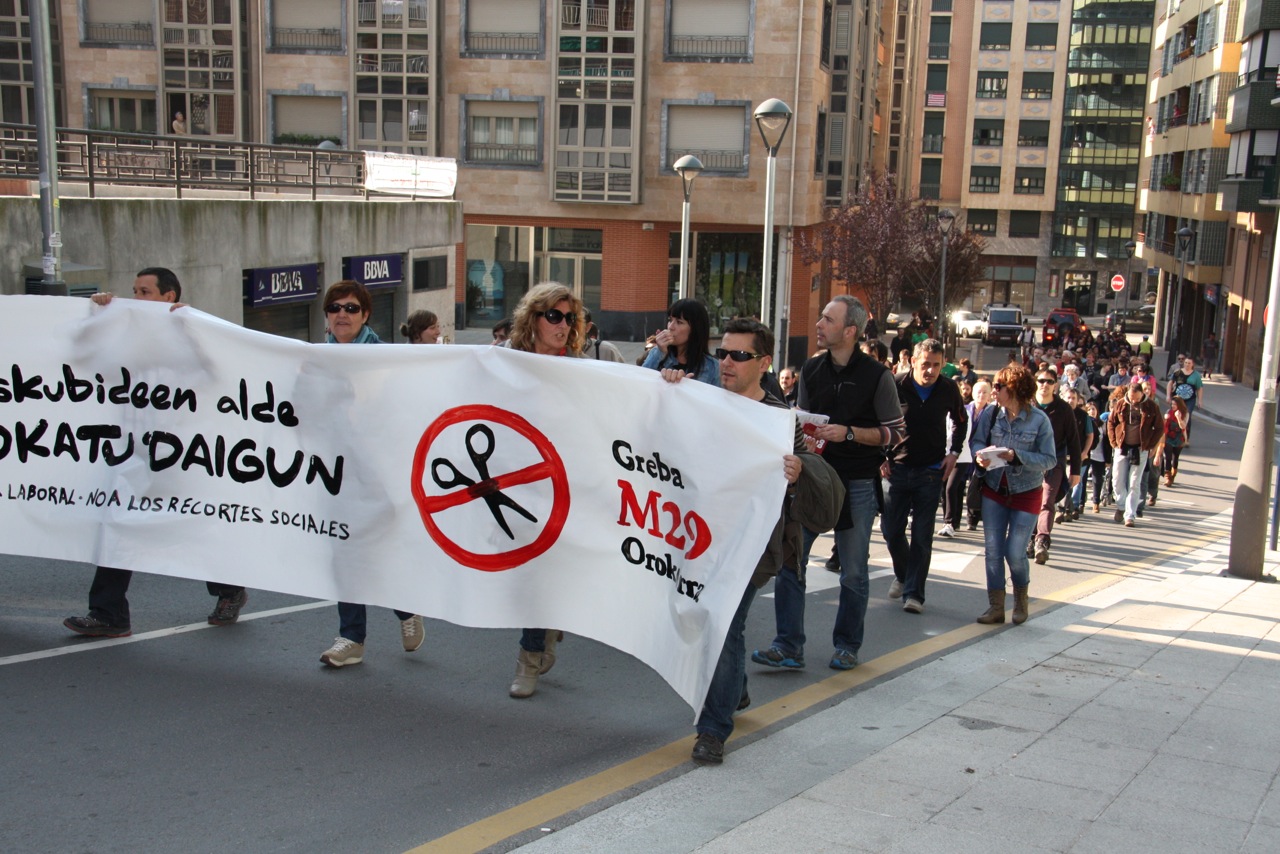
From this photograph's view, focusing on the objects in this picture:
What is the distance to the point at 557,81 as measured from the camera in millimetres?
40188

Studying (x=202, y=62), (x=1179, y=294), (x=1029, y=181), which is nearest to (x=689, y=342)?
(x=202, y=62)

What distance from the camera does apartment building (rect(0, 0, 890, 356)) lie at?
130 ft

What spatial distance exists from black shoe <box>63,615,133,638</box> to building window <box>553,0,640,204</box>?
1354 inches

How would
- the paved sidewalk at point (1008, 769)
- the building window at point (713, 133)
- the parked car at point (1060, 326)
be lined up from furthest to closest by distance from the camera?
the parked car at point (1060, 326), the building window at point (713, 133), the paved sidewalk at point (1008, 769)

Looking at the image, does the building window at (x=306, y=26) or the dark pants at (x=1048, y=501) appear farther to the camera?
the building window at (x=306, y=26)

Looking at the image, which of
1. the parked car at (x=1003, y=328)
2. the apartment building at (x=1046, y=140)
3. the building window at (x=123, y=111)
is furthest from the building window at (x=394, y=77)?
the apartment building at (x=1046, y=140)

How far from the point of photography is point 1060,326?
192ft

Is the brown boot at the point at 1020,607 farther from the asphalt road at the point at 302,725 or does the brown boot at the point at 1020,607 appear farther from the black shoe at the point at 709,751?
the black shoe at the point at 709,751

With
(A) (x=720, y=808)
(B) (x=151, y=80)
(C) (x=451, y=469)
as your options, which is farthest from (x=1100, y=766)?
(B) (x=151, y=80)

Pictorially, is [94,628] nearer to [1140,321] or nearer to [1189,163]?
[1189,163]

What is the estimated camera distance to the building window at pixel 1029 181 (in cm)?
8281

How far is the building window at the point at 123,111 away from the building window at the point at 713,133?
678 inches

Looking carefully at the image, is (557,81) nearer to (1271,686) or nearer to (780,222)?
(780,222)

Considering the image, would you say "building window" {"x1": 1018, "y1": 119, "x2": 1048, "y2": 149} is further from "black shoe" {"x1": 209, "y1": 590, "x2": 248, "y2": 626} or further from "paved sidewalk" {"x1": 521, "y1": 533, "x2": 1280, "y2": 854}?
"black shoe" {"x1": 209, "y1": 590, "x2": 248, "y2": 626}
